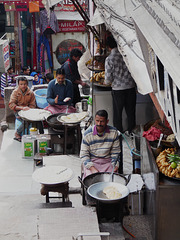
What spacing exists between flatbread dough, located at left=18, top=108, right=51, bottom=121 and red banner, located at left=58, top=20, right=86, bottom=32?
9.83m

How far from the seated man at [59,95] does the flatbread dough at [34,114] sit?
17cm

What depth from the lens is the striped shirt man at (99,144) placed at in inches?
225

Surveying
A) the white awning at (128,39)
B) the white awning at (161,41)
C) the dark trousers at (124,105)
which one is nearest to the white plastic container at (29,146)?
the dark trousers at (124,105)

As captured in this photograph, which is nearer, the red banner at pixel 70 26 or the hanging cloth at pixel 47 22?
the hanging cloth at pixel 47 22

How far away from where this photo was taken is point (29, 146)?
8.72 meters

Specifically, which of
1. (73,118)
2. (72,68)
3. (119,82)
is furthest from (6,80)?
(119,82)

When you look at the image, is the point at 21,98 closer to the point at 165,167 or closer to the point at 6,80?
the point at 6,80

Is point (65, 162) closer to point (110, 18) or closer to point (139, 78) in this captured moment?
point (110, 18)

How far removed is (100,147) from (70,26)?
13.5 metres

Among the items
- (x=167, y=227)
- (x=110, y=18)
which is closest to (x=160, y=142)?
(x=167, y=227)

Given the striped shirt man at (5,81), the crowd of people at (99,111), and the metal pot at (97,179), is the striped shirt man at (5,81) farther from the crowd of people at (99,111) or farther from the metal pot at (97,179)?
the metal pot at (97,179)

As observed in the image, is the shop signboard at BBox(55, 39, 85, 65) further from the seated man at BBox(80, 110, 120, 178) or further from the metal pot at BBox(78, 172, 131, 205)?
the metal pot at BBox(78, 172, 131, 205)

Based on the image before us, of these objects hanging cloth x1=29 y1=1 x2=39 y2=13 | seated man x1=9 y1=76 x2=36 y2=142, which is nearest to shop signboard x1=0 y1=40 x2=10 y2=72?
hanging cloth x1=29 y1=1 x2=39 y2=13

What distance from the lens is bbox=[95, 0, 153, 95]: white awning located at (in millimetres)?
3306
